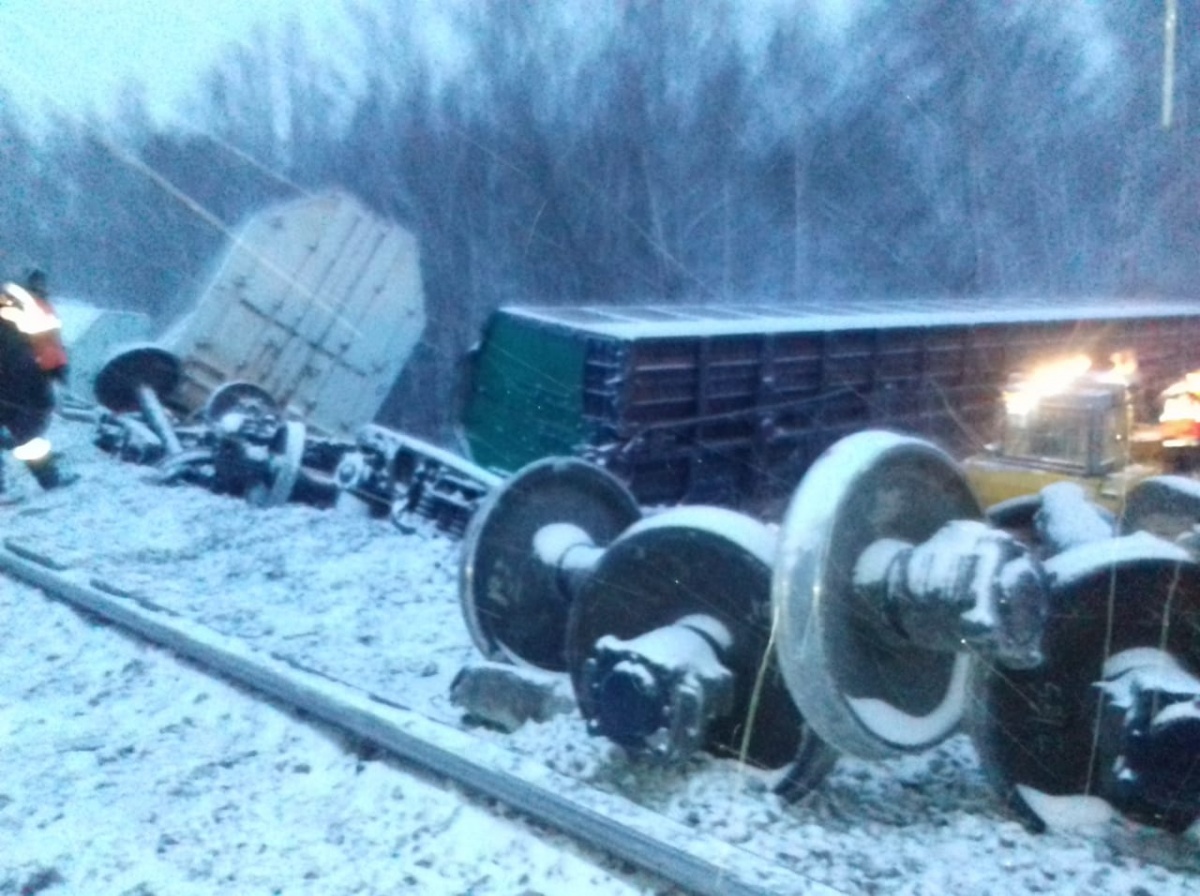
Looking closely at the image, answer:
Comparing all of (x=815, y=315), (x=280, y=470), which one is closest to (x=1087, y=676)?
(x=815, y=315)

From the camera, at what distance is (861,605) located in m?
3.64

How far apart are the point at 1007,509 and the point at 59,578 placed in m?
5.45

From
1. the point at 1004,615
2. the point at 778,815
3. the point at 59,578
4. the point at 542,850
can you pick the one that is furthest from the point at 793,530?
the point at 59,578

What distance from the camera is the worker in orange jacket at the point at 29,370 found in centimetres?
856

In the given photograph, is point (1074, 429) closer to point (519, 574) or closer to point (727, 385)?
point (727, 385)

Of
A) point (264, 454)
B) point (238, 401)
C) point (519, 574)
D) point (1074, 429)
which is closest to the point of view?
point (519, 574)

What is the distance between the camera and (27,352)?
28.3 ft

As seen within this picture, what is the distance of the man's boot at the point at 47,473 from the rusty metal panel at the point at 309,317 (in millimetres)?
1804

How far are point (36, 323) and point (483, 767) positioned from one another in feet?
23.1

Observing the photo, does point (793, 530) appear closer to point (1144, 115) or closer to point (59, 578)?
point (59, 578)

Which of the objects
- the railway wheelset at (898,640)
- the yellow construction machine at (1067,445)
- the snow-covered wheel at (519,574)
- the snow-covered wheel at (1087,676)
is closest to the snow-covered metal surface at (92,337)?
the snow-covered wheel at (519,574)

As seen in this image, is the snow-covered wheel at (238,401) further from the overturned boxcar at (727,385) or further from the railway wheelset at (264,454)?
the overturned boxcar at (727,385)

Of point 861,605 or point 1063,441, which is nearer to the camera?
point 861,605

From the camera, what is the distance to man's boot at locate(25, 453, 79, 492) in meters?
8.99
